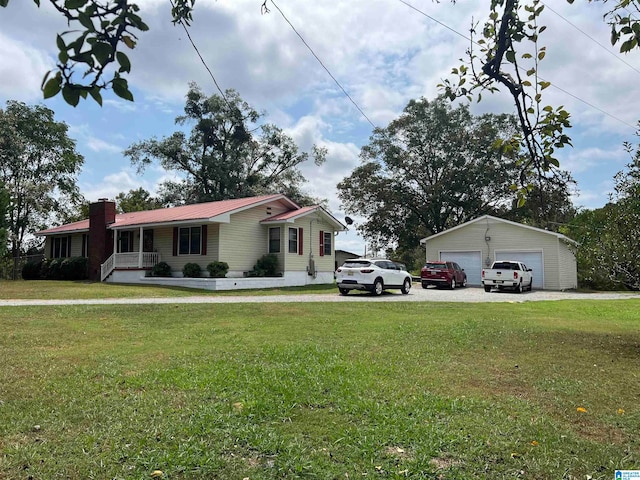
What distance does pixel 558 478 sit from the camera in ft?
10.9

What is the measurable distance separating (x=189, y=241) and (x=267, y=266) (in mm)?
4324

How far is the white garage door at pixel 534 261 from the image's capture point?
27703 mm

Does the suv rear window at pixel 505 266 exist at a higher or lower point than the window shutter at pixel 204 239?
lower

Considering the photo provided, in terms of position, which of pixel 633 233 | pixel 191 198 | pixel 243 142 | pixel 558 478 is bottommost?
pixel 558 478

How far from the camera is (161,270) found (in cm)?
2477

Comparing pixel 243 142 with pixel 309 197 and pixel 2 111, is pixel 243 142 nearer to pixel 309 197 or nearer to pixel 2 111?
pixel 309 197

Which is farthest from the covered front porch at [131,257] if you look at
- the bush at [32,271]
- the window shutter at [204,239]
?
the bush at [32,271]

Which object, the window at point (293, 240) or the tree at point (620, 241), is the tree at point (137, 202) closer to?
the window at point (293, 240)

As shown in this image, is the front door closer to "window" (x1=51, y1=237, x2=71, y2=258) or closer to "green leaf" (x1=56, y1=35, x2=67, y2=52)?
"window" (x1=51, y1=237, x2=71, y2=258)

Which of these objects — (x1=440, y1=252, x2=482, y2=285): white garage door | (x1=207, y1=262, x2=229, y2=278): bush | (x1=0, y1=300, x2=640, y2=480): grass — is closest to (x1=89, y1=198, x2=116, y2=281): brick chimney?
(x1=207, y1=262, x2=229, y2=278): bush

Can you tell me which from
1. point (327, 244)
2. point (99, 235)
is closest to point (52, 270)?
point (99, 235)

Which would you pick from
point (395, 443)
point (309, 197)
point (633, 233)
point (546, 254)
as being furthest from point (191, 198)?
point (395, 443)

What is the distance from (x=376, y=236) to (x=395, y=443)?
42.2 metres

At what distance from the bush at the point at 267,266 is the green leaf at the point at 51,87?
76.3 ft
